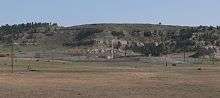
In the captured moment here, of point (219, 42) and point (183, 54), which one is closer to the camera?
point (183, 54)

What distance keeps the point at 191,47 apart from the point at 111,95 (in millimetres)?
119368

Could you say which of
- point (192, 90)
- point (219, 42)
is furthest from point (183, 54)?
point (192, 90)

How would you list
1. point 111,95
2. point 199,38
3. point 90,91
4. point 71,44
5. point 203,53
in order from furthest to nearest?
1. point 71,44
2. point 199,38
3. point 203,53
4. point 90,91
5. point 111,95

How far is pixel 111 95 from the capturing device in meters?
38.7

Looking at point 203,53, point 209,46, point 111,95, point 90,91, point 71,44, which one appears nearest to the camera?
point 111,95

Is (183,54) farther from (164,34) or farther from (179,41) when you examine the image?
Result: (164,34)

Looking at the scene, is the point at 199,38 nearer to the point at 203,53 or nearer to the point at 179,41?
the point at 179,41

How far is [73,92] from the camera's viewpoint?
40500 millimetres

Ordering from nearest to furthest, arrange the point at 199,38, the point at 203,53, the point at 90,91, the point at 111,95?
the point at 111,95
the point at 90,91
the point at 203,53
the point at 199,38

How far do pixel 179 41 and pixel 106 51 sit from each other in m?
24.8

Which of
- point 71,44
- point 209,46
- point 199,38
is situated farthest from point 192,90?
point 71,44

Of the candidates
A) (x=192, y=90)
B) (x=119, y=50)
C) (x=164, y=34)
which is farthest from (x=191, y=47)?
(x=192, y=90)

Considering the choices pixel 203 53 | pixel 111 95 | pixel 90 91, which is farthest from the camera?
pixel 203 53

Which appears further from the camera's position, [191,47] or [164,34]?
[164,34]
